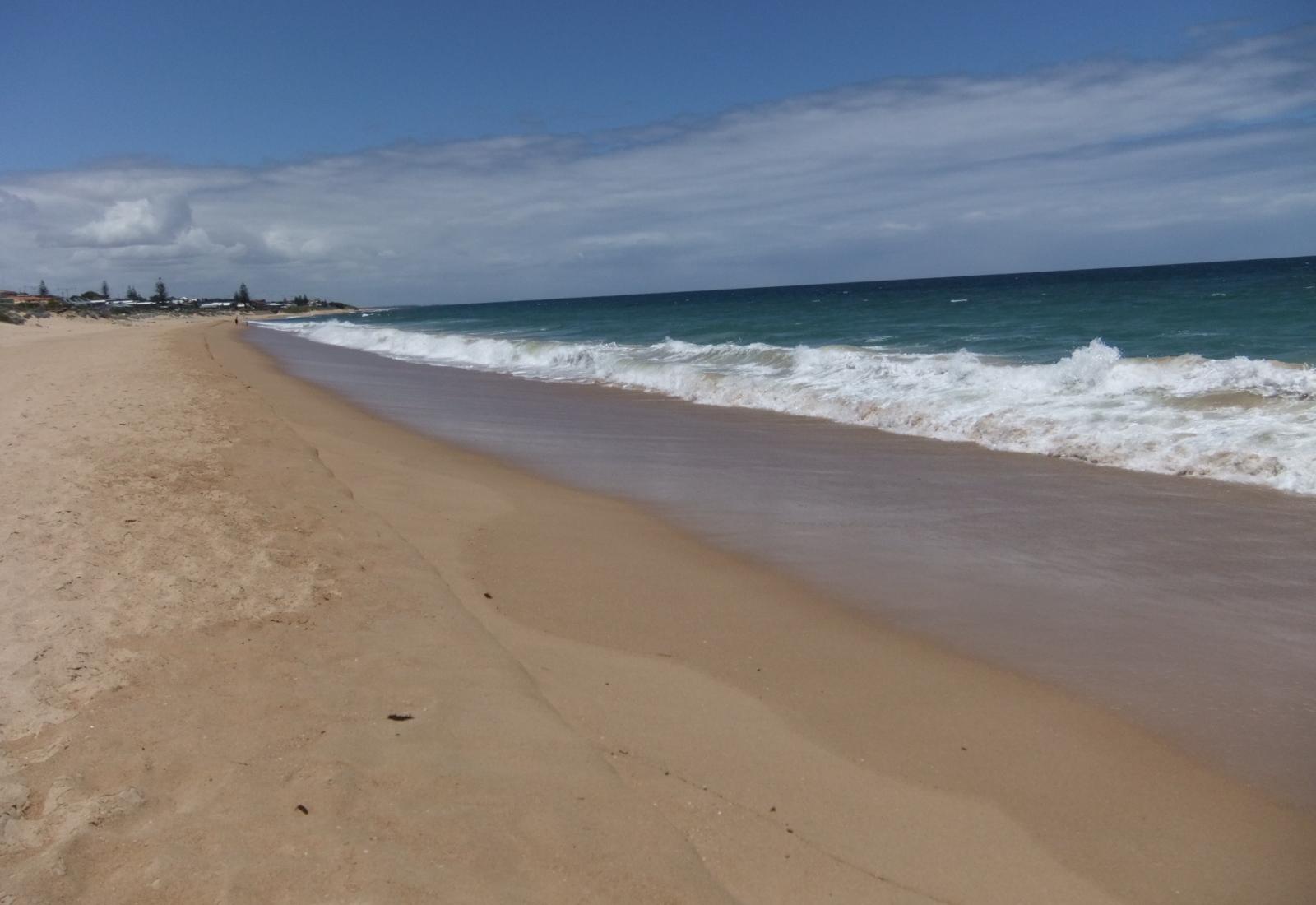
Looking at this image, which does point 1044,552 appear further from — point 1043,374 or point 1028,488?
point 1043,374

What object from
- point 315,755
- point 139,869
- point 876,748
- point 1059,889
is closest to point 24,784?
point 139,869

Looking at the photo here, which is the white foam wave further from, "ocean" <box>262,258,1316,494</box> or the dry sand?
the dry sand

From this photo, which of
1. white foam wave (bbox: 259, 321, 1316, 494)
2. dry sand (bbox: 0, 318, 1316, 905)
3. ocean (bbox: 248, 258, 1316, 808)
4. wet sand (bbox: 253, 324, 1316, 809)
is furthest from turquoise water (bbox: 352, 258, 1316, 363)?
dry sand (bbox: 0, 318, 1316, 905)

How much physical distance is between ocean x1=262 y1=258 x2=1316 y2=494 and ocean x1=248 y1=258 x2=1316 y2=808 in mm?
57

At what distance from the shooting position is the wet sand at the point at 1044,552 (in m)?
4.17

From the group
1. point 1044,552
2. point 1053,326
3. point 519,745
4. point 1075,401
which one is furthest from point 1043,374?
point 1053,326

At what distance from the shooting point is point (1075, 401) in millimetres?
11734

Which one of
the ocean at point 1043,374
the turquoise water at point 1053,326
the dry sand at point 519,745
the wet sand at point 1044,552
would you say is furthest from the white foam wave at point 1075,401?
the dry sand at point 519,745

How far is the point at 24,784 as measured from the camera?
9.73 feet

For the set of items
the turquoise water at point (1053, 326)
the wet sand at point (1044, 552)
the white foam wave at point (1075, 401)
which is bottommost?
the wet sand at point (1044, 552)

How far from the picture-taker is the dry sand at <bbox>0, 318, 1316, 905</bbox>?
2.77m

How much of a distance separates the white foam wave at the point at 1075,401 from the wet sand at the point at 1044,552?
48 centimetres

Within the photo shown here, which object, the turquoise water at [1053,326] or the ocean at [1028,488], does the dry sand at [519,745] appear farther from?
the turquoise water at [1053,326]

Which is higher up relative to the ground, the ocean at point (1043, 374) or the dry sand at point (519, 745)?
the ocean at point (1043, 374)
